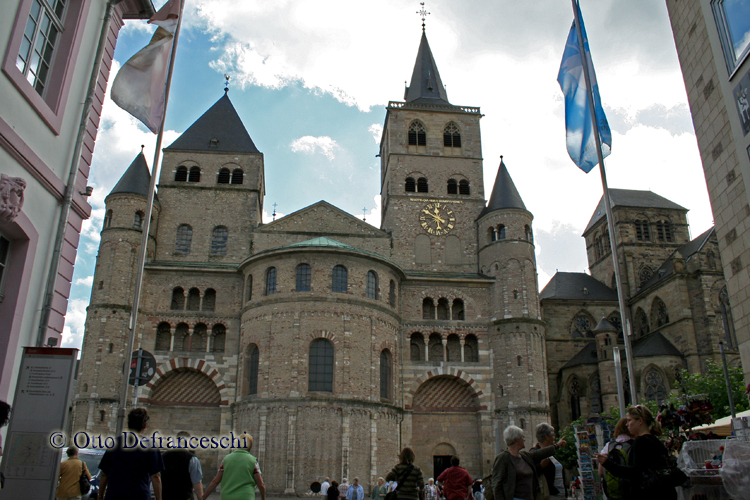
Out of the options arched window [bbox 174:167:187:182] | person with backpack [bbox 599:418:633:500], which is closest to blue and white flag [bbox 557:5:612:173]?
person with backpack [bbox 599:418:633:500]

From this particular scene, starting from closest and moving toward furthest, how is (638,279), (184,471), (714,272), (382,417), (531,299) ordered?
1. (184,471)
2. (382,417)
3. (531,299)
4. (714,272)
5. (638,279)

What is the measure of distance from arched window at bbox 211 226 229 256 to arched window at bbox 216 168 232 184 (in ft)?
11.6

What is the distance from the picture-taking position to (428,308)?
3694cm

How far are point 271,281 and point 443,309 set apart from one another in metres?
10.9

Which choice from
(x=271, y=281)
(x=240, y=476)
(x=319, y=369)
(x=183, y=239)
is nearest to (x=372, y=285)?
(x=271, y=281)

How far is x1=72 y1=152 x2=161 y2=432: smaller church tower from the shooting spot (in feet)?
101

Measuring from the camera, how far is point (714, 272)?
133 ft

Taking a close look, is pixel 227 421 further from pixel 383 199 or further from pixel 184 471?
pixel 184 471

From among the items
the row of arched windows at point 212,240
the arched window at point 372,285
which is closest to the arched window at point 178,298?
the row of arched windows at point 212,240

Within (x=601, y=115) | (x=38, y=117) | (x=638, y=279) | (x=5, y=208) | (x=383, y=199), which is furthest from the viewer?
(x=638, y=279)

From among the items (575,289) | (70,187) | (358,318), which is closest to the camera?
(70,187)

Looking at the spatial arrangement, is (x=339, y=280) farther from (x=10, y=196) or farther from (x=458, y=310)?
(x=10, y=196)

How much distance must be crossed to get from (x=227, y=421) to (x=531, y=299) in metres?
18.9

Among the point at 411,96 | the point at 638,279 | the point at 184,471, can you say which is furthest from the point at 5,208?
the point at 638,279
